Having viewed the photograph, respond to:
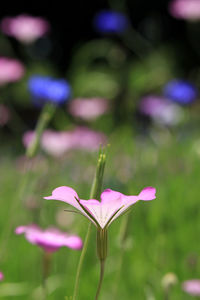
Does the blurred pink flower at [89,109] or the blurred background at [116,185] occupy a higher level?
the blurred pink flower at [89,109]

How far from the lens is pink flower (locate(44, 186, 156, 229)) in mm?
417

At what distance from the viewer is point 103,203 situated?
43 cm

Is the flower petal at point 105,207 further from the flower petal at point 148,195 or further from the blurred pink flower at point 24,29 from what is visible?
the blurred pink flower at point 24,29

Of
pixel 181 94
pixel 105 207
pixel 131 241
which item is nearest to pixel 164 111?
pixel 181 94

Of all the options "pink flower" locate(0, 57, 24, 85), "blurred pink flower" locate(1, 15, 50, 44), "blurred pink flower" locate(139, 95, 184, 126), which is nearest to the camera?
"blurred pink flower" locate(139, 95, 184, 126)

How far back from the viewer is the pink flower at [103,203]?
16.4 inches

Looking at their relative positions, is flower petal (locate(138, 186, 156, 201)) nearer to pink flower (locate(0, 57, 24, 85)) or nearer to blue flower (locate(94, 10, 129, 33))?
pink flower (locate(0, 57, 24, 85))

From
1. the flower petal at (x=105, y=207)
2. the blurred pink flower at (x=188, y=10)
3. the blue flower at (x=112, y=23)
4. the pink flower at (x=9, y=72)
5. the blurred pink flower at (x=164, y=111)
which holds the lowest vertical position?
the flower petal at (x=105, y=207)

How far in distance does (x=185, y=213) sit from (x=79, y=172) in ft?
1.62

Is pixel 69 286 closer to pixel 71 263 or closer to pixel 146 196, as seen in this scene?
pixel 71 263

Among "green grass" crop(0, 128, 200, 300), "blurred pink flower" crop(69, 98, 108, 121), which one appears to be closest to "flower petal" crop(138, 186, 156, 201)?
"green grass" crop(0, 128, 200, 300)

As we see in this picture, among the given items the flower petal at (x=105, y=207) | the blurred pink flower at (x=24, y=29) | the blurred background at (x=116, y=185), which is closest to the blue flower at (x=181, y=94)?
the blurred background at (x=116, y=185)

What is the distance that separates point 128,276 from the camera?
1114 millimetres

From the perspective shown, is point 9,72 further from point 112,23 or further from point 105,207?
point 105,207
